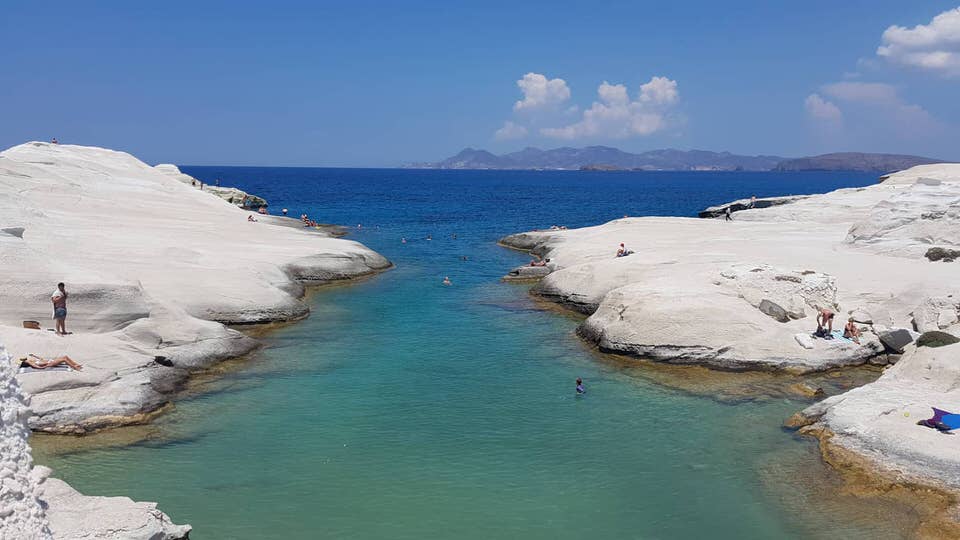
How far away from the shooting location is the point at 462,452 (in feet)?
73.2

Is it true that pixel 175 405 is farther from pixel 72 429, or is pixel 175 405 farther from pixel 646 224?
pixel 646 224

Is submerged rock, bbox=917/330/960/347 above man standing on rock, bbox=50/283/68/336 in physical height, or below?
below

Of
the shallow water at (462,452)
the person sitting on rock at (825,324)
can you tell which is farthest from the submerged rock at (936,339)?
the shallow water at (462,452)

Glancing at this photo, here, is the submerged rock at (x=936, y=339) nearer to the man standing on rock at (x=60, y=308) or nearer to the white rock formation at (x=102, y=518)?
the white rock formation at (x=102, y=518)

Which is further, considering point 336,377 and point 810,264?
point 810,264

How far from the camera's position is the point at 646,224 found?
64.4 m

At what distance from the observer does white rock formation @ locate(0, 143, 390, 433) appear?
81.1 feet

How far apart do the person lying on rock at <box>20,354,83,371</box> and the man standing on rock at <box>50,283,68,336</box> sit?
257 cm

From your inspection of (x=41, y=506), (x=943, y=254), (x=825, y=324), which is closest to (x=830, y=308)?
(x=825, y=324)

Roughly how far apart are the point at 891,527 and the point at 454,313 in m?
26.6

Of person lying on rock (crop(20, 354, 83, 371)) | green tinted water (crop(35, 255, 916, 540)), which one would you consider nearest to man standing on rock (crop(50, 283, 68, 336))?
person lying on rock (crop(20, 354, 83, 371))

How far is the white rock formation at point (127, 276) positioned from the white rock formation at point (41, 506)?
9.28 m

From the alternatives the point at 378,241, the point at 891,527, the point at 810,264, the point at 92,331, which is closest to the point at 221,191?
the point at 378,241

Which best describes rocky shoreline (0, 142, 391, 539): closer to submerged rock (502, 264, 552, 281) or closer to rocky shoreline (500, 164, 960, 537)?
submerged rock (502, 264, 552, 281)
